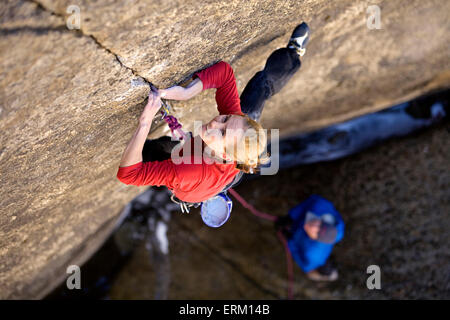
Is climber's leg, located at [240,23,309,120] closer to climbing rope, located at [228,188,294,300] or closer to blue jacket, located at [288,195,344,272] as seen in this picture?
blue jacket, located at [288,195,344,272]

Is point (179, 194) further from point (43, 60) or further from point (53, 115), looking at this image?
point (43, 60)

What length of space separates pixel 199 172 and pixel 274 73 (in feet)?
2.98

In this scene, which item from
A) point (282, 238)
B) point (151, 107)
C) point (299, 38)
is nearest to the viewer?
point (151, 107)

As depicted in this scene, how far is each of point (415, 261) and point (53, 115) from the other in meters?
3.18

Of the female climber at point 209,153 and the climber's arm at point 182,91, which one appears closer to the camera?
the female climber at point 209,153

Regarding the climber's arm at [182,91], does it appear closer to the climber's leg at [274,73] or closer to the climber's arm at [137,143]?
the climber's arm at [137,143]

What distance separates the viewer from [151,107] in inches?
62.9

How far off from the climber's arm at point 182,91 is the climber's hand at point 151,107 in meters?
0.03

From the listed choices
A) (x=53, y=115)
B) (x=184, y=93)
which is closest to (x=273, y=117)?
(x=184, y=93)

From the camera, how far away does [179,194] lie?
172cm

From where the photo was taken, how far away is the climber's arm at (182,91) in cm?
166

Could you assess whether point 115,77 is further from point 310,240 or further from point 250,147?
point 310,240

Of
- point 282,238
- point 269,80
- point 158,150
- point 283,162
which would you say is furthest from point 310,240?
point 158,150

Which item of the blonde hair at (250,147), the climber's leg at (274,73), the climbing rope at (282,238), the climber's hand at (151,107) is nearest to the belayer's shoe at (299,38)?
the climber's leg at (274,73)
